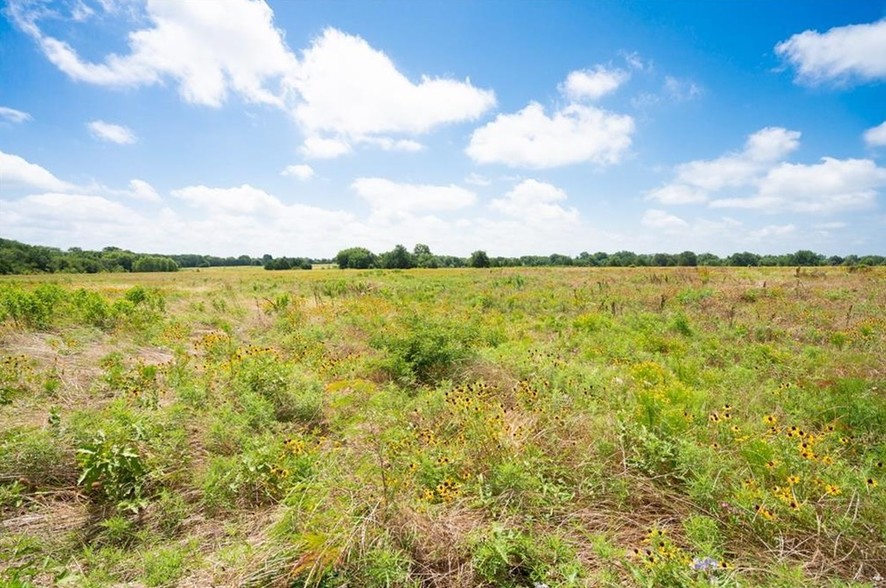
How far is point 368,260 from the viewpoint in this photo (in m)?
94.5

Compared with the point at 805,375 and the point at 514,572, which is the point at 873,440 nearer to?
the point at 805,375

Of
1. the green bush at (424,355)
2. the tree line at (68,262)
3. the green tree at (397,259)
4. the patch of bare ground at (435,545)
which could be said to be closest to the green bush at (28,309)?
the green bush at (424,355)

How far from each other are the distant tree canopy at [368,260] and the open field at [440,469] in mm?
70759

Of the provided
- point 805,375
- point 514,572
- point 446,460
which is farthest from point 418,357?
point 805,375

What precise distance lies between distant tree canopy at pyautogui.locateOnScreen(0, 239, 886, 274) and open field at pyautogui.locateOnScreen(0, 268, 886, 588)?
232 feet

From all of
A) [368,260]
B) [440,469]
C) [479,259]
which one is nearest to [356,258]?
[368,260]

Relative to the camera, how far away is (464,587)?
8.84 ft

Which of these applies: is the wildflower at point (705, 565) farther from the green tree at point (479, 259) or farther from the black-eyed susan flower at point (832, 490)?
the green tree at point (479, 259)

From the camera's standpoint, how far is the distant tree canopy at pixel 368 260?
64.5 metres

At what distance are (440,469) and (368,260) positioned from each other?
305 ft

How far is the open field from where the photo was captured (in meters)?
2.78

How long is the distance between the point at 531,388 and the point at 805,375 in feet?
17.6

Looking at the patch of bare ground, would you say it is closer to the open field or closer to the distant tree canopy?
the open field

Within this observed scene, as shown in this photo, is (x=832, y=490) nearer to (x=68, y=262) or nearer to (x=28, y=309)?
(x=28, y=309)
